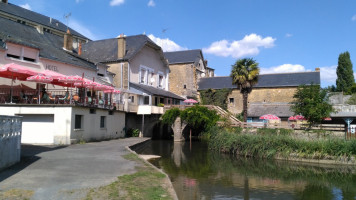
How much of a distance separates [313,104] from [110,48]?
842 inches

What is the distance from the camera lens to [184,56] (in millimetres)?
51156

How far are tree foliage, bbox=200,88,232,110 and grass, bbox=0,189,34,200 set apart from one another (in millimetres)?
40280

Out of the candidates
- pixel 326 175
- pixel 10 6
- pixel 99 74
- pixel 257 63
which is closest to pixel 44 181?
pixel 326 175

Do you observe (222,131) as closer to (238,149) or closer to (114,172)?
(238,149)

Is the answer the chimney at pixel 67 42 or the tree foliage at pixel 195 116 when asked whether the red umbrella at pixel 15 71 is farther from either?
the tree foliage at pixel 195 116

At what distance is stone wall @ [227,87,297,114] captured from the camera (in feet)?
145

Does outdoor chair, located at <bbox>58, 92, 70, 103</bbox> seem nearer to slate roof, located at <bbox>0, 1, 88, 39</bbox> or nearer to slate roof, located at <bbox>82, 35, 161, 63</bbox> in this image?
slate roof, located at <bbox>82, 35, 161, 63</bbox>

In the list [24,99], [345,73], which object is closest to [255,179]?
[24,99]

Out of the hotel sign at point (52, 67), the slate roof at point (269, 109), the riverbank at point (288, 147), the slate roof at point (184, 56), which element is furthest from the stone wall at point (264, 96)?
the hotel sign at point (52, 67)

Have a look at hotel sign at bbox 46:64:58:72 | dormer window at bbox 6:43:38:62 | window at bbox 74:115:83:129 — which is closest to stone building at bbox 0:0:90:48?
hotel sign at bbox 46:64:58:72

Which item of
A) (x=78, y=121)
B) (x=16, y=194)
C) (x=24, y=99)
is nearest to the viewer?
(x=16, y=194)

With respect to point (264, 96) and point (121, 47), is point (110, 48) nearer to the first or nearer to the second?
point (121, 47)

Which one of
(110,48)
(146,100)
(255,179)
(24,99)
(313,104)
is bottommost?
(255,179)

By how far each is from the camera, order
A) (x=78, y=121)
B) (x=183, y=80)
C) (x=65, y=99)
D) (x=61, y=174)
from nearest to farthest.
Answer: (x=61, y=174) < (x=65, y=99) < (x=78, y=121) < (x=183, y=80)
